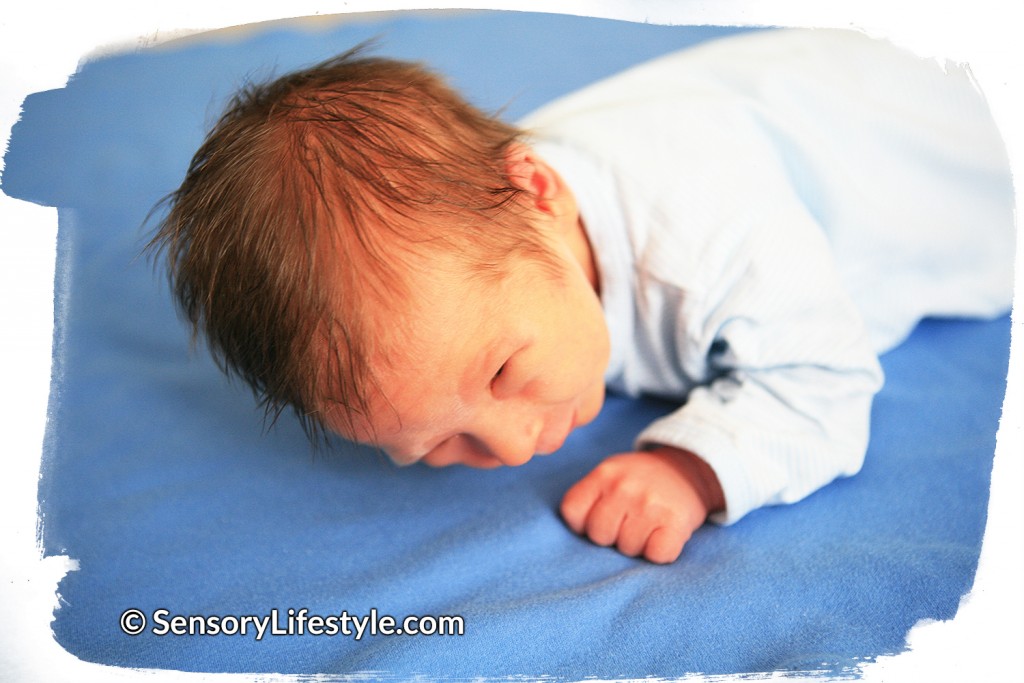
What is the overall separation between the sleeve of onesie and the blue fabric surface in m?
0.06

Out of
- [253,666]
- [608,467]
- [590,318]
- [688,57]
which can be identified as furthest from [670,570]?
[688,57]

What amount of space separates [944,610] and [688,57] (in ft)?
2.34

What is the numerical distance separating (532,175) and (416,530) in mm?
338

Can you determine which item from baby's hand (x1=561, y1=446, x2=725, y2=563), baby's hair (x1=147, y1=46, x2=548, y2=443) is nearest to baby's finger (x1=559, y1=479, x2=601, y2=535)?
baby's hand (x1=561, y1=446, x2=725, y2=563)

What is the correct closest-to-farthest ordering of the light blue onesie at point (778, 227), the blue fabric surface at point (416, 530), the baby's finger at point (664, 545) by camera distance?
1. the blue fabric surface at point (416, 530)
2. the baby's finger at point (664, 545)
3. the light blue onesie at point (778, 227)

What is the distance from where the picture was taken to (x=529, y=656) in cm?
71

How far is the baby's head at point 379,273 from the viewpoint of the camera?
2.40 ft

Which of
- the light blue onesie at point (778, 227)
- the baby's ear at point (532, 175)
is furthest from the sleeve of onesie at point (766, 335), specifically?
the baby's ear at point (532, 175)

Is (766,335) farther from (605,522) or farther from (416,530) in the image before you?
(416,530)

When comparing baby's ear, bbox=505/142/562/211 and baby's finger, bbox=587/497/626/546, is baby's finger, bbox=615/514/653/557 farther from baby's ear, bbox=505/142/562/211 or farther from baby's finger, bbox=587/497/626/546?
baby's ear, bbox=505/142/562/211

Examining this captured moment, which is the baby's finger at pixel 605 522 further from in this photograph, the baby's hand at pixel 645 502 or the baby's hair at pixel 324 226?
the baby's hair at pixel 324 226

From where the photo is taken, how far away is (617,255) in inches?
39.0

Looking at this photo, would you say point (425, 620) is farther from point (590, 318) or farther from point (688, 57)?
point (688, 57)

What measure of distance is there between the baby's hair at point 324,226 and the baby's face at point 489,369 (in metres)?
0.02
